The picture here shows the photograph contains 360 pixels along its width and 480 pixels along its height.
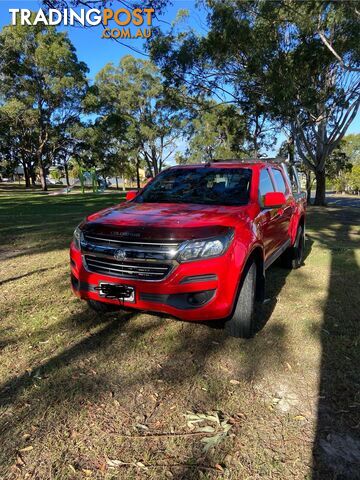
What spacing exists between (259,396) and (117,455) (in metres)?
1.09

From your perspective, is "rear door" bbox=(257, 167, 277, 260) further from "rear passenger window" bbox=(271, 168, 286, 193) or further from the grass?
the grass

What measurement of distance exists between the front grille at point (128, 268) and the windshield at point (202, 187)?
3.76 ft

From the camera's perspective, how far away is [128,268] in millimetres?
3135

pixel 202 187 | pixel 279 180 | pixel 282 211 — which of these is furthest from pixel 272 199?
pixel 279 180

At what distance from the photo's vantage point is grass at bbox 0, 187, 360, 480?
2.10 metres

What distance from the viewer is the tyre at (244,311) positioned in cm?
325

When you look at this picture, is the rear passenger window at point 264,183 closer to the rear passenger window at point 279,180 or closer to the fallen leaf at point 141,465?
the rear passenger window at point 279,180

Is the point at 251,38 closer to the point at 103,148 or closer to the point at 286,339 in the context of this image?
the point at 286,339

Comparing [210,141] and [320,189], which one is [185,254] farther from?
[210,141]

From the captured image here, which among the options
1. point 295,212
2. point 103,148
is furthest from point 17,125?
point 295,212

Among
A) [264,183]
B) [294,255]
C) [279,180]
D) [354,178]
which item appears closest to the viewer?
[264,183]

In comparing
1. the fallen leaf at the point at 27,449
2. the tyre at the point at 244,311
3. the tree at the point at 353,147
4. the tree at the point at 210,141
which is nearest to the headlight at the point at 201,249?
the tyre at the point at 244,311

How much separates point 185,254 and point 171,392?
3.40ft

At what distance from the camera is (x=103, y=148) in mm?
33656
